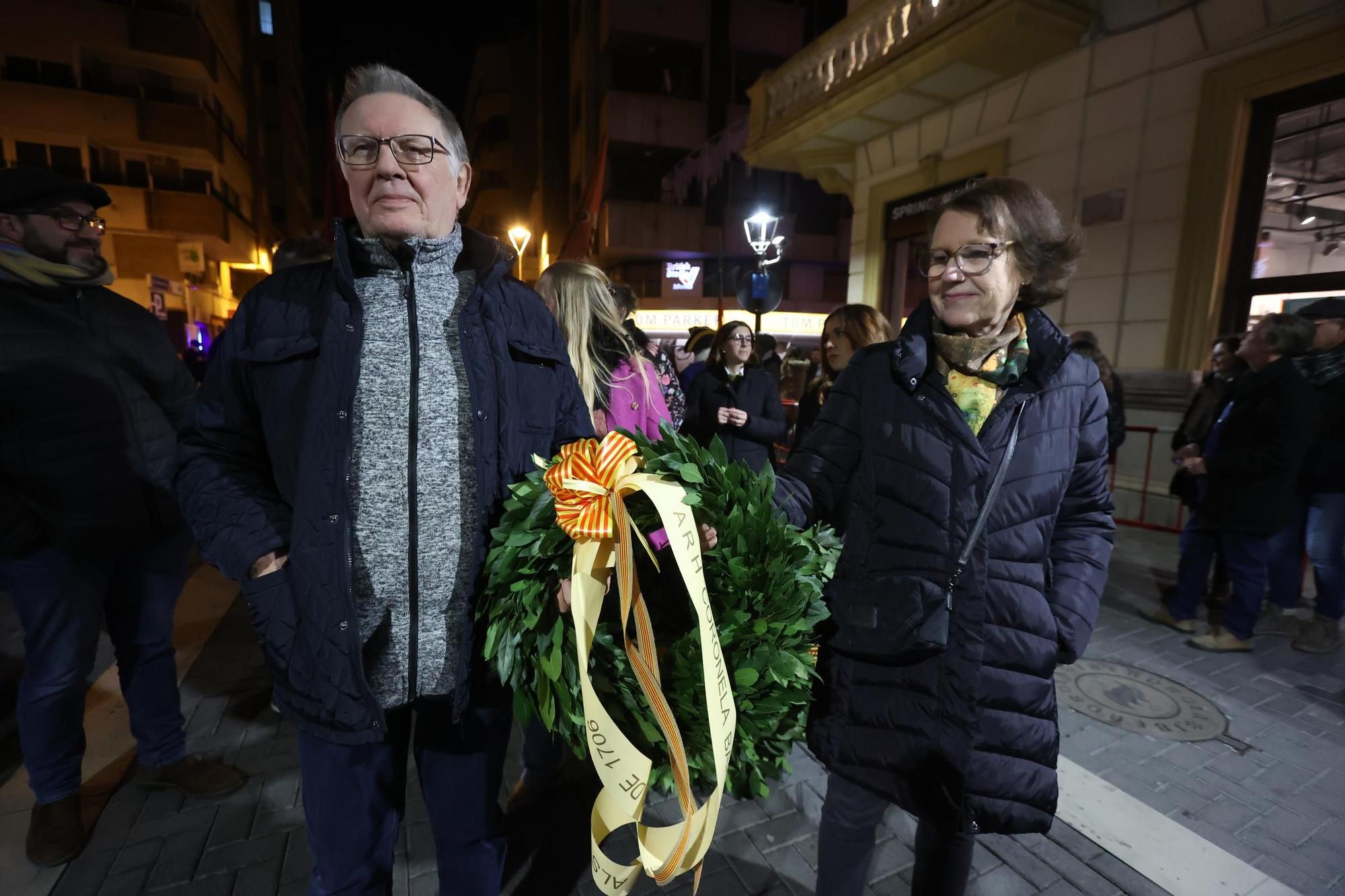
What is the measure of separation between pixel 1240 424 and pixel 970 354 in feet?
12.0

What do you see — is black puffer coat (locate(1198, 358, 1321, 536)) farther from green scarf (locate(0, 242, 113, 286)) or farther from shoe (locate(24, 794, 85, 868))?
shoe (locate(24, 794, 85, 868))

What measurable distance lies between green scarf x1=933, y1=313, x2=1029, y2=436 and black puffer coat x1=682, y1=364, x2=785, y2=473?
2.92m

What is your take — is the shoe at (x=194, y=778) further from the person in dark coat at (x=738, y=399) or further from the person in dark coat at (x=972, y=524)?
the person in dark coat at (x=738, y=399)

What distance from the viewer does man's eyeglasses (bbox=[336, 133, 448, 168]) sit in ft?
4.84

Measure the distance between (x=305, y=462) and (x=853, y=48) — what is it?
414 inches

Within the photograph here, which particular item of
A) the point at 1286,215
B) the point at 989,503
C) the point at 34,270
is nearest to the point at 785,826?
the point at 989,503

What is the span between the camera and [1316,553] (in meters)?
4.38

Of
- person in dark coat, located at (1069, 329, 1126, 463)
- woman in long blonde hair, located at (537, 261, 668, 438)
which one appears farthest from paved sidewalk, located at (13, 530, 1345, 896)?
person in dark coat, located at (1069, 329, 1126, 463)

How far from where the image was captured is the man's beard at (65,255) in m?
2.30

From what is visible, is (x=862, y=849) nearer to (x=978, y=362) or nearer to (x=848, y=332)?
(x=978, y=362)

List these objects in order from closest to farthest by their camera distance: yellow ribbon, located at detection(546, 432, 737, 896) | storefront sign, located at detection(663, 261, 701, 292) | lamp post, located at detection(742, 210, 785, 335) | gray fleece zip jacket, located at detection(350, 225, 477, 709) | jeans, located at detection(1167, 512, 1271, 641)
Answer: yellow ribbon, located at detection(546, 432, 737, 896) < gray fleece zip jacket, located at detection(350, 225, 477, 709) < jeans, located at detection(1167, 512, 1271, 641) < lamp post, located at detection(742, 210, 785, 335) < storefront sign, located at detection(663, 261, 701, 292)

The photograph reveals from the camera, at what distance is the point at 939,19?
7.53 metres

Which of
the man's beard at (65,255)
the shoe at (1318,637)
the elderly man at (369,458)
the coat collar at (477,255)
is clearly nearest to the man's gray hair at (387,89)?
the elderly man at (369,458)

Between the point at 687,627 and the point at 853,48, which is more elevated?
the point at 853,48
